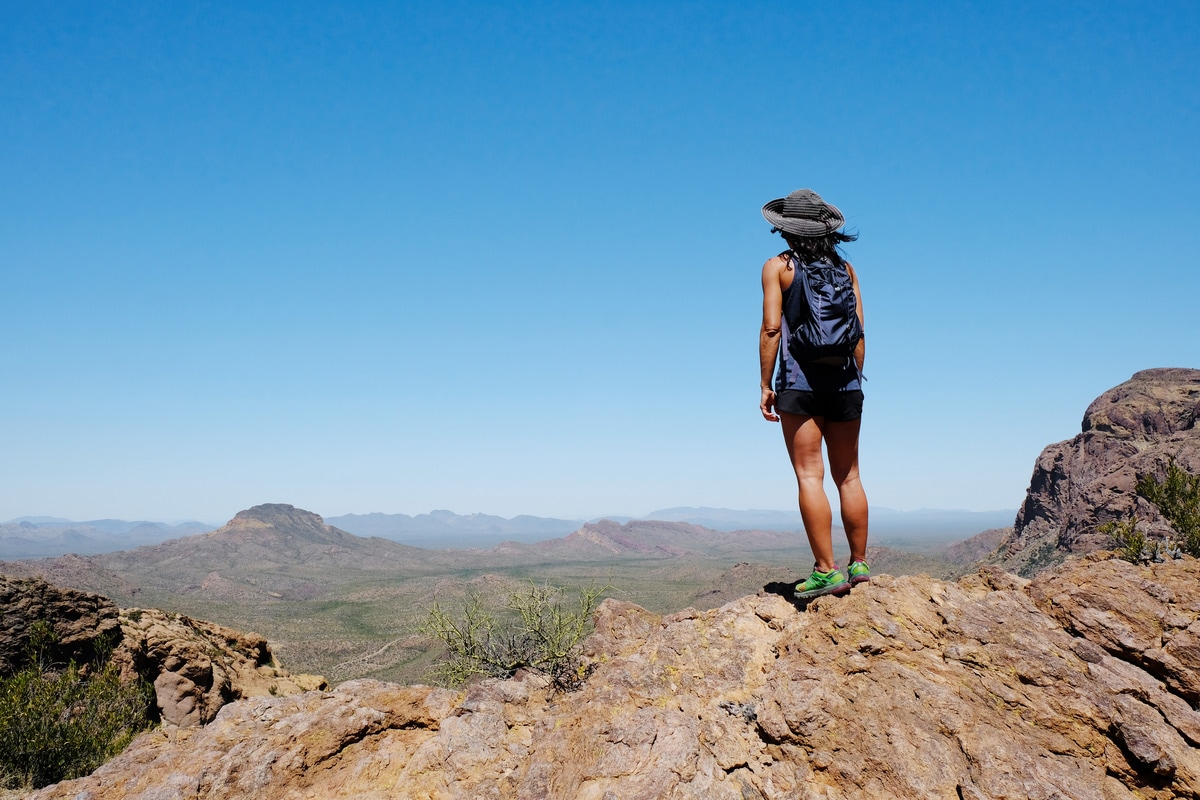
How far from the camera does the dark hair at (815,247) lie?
5.28 metres

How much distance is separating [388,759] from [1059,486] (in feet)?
261

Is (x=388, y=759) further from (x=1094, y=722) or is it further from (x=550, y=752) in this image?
(x=1094, y=722)

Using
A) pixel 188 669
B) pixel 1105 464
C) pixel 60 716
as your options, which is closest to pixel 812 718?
pixel 60 716

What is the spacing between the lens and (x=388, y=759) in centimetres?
450

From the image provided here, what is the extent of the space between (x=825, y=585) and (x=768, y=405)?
1.56 metres

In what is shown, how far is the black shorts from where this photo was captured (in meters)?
5.02

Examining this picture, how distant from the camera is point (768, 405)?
520cm

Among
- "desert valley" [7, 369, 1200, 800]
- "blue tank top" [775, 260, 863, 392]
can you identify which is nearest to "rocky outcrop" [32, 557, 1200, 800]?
"desert valley" [7, 369, 1200, 800]

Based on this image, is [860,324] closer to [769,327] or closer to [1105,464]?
[769,327]

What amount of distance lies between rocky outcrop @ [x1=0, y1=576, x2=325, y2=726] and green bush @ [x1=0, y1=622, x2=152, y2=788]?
200 millimetres

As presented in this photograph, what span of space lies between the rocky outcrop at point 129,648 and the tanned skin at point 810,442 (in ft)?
34.1

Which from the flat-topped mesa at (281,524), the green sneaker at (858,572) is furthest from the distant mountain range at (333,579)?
the green sneaker at (858,572)

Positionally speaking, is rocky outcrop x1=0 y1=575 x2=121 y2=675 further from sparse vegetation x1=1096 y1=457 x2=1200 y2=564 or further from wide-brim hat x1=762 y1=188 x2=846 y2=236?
sparse vegetation x1=1096 y1=457 x2=1200 y2=564

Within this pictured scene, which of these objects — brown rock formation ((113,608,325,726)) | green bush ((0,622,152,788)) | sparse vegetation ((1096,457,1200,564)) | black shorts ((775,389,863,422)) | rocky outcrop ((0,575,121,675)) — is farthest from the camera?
sparse vegetation ((1096,457,1200,564))
